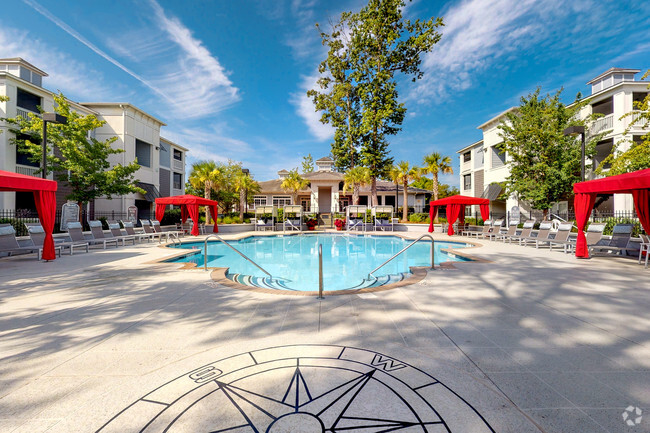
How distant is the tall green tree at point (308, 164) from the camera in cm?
4460

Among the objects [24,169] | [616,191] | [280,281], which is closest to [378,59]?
[616,191]

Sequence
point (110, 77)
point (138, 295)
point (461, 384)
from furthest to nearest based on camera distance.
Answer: point (110, 77) < point (138, 295) < point (461, 384)

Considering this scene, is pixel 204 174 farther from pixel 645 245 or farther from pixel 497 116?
pixel 497 116

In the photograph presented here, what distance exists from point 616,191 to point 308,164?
39.3m

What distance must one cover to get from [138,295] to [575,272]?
977 centimetres

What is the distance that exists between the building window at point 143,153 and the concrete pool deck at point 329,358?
82.7ft

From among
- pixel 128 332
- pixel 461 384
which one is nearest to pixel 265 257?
pixel 128 332

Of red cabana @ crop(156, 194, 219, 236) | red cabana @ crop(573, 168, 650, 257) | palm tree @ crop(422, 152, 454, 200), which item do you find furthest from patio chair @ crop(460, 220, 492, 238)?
red cabana @ crop(156, 194, 219, 236)

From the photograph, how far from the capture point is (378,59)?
23641 millimetres

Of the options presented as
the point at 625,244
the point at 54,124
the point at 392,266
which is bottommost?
the point at 392,266

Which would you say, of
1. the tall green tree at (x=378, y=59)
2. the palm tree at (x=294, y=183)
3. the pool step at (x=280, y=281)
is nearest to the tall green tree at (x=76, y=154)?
the pool step at (x=280, y=281)

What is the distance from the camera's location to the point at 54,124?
16281 mm

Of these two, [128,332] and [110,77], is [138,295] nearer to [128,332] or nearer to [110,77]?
[128,332]

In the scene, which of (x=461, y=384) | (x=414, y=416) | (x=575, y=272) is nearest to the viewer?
(x=414, y=416)
